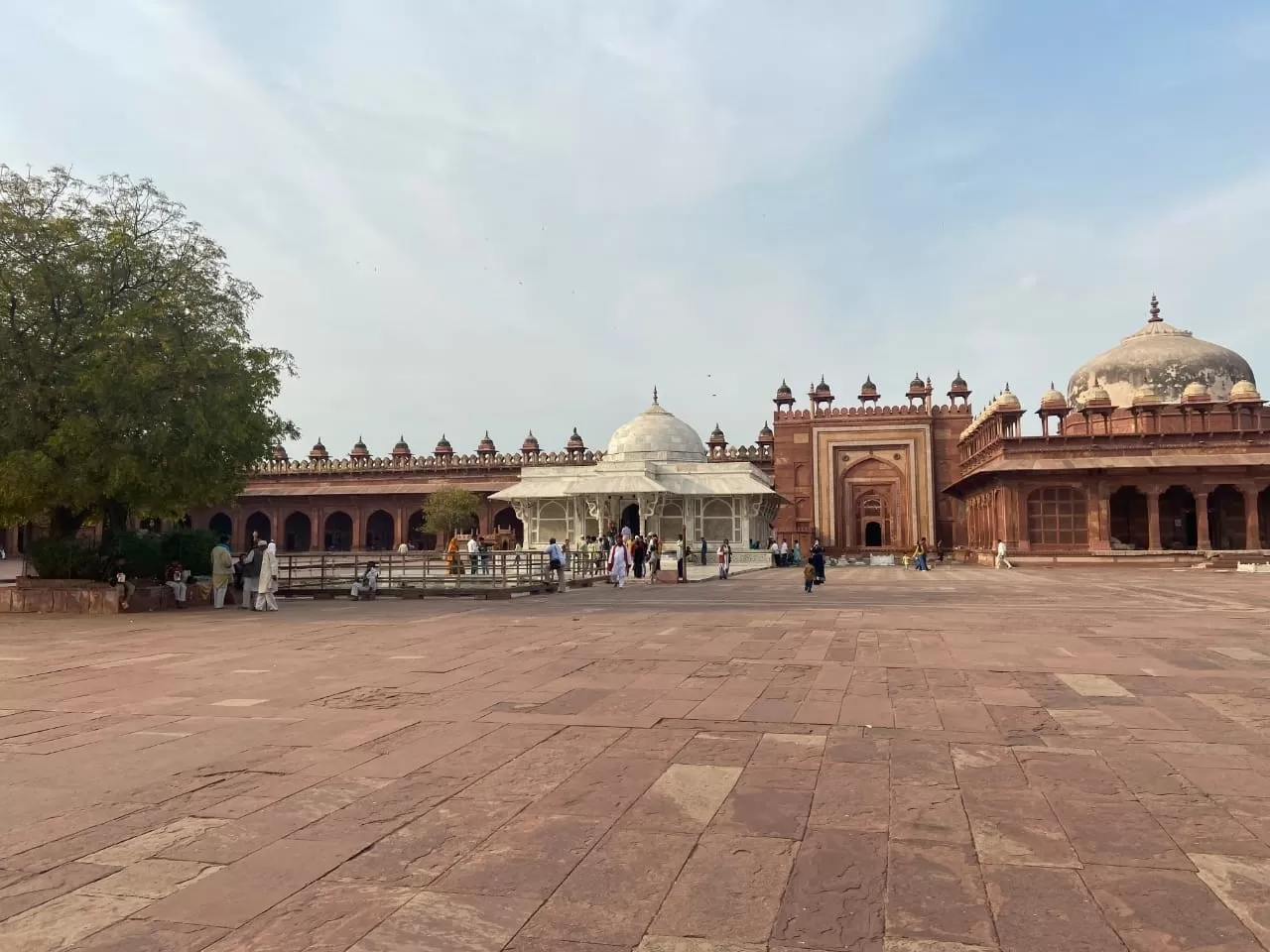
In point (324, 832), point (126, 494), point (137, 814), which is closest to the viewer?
point (324, 832)

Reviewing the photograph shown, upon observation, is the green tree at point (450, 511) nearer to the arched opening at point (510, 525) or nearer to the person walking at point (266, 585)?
the arched opening at point (510, 525)

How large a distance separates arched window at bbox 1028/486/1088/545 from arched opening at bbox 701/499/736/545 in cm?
1153

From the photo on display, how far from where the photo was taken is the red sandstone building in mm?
29203

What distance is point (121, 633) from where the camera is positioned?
10.1m

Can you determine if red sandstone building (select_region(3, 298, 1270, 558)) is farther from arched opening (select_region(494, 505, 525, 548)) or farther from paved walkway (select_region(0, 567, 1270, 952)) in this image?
paved walkway (select_region(0, 567, 1270, 952))

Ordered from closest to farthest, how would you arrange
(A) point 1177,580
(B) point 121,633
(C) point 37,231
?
(B) point 121,633 < (C) point 37,231 < (A) point 1177,580

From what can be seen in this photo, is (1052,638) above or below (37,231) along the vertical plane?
below

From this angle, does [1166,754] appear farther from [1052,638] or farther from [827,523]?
[827,523]

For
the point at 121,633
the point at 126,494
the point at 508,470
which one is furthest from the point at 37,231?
the point at 508,470

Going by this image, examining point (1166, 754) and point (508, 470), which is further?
point (508, 470)

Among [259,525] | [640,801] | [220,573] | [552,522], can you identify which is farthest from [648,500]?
[640,801]

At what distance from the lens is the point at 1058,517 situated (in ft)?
97.9

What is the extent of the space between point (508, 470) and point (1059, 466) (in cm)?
2673

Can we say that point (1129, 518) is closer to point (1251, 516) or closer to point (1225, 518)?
point (1225, 518)
